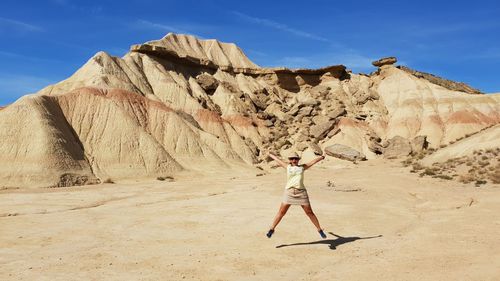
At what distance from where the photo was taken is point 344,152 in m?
45.0

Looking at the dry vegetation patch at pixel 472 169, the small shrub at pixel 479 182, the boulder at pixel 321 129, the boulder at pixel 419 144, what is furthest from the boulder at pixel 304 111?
the small shrub at pixel 479 182

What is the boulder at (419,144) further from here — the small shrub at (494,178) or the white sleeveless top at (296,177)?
the white sleeveless top at (296,177)

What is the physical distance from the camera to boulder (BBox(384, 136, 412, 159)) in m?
44.2

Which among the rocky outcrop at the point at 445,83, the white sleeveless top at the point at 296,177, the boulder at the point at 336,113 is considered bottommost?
the white sleeveless top at the point at 296,177

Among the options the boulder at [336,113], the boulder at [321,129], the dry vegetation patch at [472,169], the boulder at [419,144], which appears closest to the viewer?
the dry vegetation patch at [472,169]

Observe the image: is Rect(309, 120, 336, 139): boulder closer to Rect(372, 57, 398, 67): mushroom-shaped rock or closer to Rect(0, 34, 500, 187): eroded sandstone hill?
Rect(0, 34, 500, 187): eroded sandstone hill

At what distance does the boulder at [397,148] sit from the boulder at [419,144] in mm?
974

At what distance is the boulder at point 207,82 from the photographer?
57.7 m

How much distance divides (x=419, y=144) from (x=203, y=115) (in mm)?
23689

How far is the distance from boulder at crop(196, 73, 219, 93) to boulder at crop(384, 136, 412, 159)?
2366 cm

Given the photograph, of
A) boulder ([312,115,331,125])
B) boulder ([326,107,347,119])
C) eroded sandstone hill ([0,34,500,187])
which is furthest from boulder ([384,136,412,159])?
boulder ([312,115,331,125])

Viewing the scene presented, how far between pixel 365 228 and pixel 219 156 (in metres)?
32.4

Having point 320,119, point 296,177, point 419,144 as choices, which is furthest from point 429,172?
point 320,119

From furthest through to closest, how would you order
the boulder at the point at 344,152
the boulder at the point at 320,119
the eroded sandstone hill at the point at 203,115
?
the boulder at the point at 320,119 < the boulder at the point at 344,152 < the eroded sandstone hill at the point at 203,115
